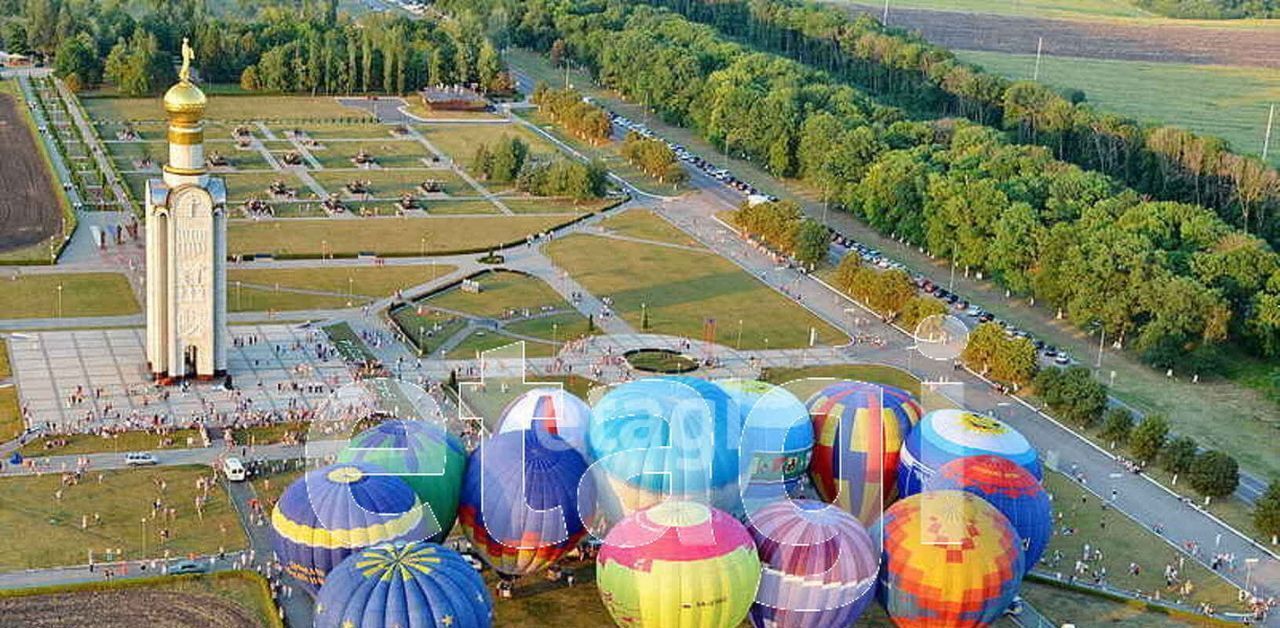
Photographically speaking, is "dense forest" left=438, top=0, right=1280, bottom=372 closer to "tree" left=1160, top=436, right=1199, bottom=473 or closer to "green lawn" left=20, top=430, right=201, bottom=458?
"tree" left=1160, top=436, right=1199, bottom=473

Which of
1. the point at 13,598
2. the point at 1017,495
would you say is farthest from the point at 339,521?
the point at 1017,495

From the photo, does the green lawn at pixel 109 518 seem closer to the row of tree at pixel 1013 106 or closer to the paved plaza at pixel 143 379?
the paved plaza at pixel 143 379

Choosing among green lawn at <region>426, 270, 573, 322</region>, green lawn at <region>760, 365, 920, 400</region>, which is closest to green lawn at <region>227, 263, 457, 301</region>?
green lawn at <region>426, 270, 573, 322</region>

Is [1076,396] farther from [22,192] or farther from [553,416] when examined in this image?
[22,192]

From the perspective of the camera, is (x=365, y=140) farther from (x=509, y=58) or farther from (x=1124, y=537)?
(x=1124, y=537)

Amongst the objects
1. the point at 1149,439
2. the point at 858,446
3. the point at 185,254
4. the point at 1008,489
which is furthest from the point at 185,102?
the point at 1149,439

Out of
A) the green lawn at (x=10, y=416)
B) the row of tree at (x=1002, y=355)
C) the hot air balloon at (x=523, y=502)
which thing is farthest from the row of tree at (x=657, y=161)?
the hot air balloon at (x=523, y=502)
